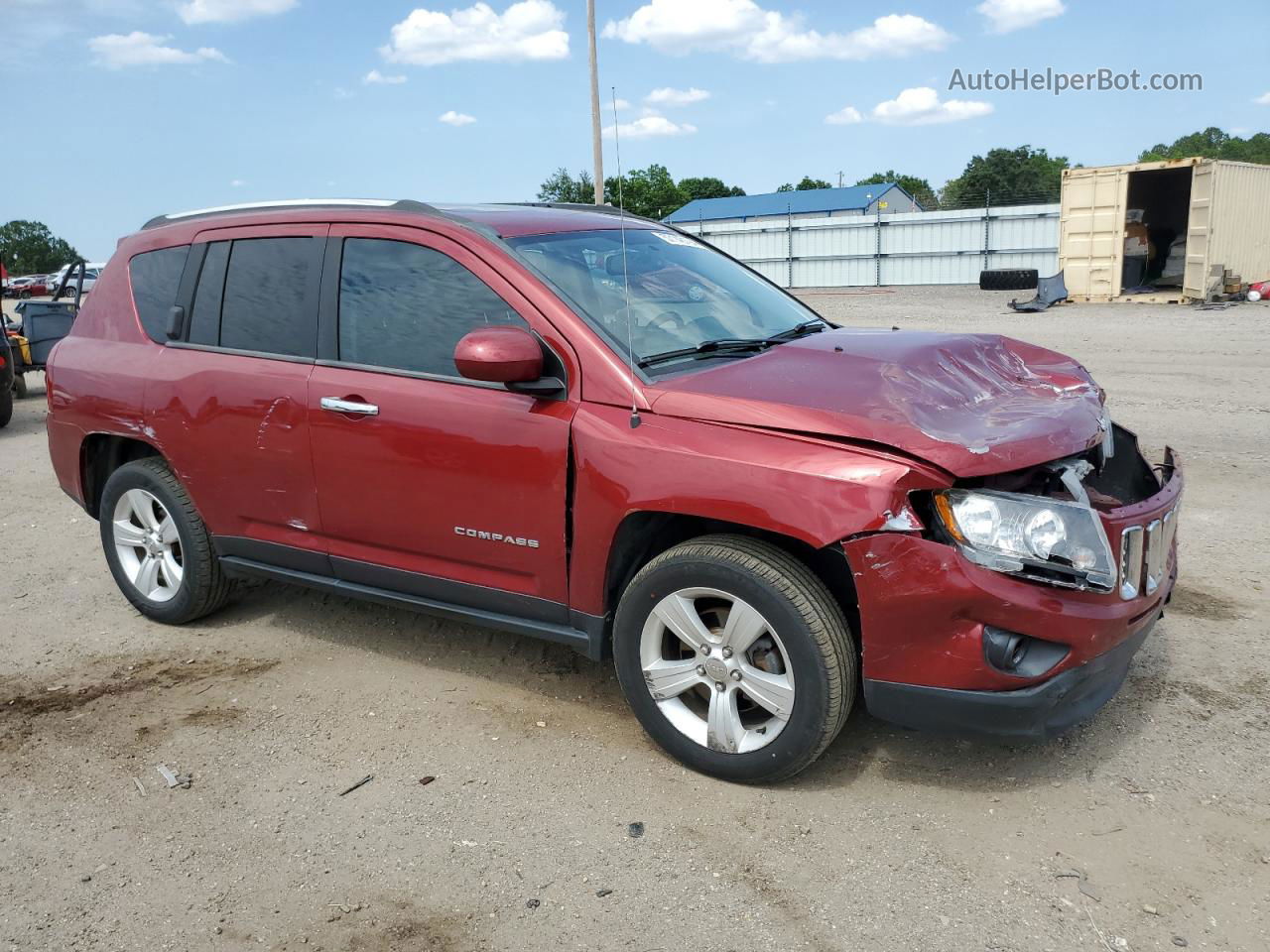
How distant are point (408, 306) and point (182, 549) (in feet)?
5.83

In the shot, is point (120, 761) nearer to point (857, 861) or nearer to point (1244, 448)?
point (857, 861)

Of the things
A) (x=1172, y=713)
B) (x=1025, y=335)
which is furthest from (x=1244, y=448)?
(x=1025, y=335)

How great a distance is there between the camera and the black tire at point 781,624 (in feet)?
10.2

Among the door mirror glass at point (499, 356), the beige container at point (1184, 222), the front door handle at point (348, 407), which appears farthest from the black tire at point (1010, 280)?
the door mirror glass at point (499, 356)

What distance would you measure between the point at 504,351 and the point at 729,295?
1295 millimetres

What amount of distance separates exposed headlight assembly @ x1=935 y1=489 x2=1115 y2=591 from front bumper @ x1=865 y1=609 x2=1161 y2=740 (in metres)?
0.30

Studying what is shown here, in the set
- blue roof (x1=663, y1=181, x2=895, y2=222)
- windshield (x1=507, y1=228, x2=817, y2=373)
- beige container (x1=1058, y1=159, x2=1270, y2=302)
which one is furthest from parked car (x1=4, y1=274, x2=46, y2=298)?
windshield (x1=507, y1=228, x2=817, y2=373)

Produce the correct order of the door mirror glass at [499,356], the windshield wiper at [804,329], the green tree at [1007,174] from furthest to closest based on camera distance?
the green tree at [1007,174], the windshield wiper at [804,329], the door mirror glass at [499,356]

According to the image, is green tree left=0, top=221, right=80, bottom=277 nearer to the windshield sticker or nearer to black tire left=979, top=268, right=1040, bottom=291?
black tire left=979, top=268, right=1040, bottom=291

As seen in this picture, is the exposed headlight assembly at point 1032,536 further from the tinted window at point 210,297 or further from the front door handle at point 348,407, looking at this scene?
the tinted window at point 210,297

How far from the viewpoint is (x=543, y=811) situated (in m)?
3.33

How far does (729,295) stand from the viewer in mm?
4359

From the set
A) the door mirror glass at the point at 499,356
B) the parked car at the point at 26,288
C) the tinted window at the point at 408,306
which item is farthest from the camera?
the parked car at the point at 26,288

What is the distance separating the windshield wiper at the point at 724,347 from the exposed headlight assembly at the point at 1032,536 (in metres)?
1.16
